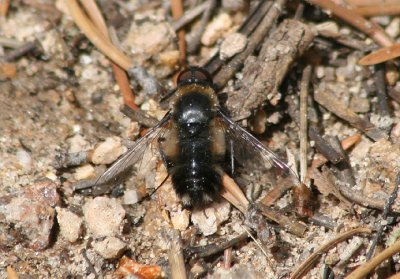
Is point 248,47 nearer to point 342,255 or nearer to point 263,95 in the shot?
point 263,95

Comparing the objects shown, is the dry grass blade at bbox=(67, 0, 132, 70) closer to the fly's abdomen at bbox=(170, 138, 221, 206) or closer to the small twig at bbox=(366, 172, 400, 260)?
the fly's abdomen at bbox=(170, 138, 221, 206)

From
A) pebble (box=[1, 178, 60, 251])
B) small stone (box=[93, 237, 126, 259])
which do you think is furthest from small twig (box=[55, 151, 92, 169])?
small stone (box=[93, 237, 126, 259])

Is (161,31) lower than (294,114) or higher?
higher

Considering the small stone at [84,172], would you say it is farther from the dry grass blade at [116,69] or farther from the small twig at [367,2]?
the small twig at [367,2]

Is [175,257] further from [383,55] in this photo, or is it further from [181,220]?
[383,55]

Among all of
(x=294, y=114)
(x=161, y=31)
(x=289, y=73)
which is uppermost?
(x=161, y=31)

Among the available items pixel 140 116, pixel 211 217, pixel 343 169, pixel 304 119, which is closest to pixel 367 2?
pixel 304 119

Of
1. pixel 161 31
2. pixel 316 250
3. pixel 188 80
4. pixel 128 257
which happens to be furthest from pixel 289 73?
pixel 128 257
